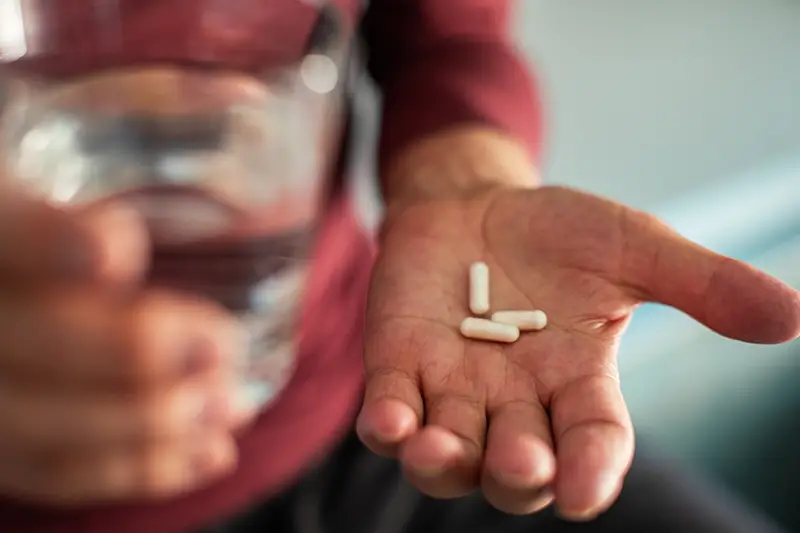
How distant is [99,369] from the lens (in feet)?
1.19

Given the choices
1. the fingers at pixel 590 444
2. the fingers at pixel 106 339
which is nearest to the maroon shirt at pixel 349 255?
the fingers at pixel 106 339

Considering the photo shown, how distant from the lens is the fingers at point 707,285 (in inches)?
12.4

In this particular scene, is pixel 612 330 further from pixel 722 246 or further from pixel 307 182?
pixel 722 246

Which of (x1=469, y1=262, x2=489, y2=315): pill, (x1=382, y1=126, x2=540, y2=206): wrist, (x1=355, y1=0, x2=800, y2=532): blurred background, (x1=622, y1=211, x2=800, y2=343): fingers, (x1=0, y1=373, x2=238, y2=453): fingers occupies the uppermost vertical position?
(x1=622, y1=211, x2=800, y2=343): fingers

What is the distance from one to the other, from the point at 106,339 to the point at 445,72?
1.08 ft

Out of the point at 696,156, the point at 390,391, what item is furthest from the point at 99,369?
the point at 696,156

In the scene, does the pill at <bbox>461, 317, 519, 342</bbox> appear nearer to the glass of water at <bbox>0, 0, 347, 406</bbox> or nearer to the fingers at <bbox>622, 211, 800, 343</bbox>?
the fingers at <bbox>622, 211, 800, 343</bbox>

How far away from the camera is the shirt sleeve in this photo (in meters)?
0.57

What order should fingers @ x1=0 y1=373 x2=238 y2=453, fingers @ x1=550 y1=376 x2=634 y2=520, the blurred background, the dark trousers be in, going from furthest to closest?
the blurred background → the dark trousers → fingers @ x1=0 y1=373 x2=238 y2=453 → fingers @ x1=550 y1=376 x2=634 y2=520

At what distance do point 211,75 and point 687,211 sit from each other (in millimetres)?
702

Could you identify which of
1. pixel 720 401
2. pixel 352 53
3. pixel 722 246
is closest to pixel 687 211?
pixel 722 246

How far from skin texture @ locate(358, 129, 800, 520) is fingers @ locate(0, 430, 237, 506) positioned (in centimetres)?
15

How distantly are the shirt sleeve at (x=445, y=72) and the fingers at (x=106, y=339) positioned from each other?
24 centimetres

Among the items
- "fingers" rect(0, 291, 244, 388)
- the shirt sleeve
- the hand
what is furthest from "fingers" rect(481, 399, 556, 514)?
the shirt sleeve
